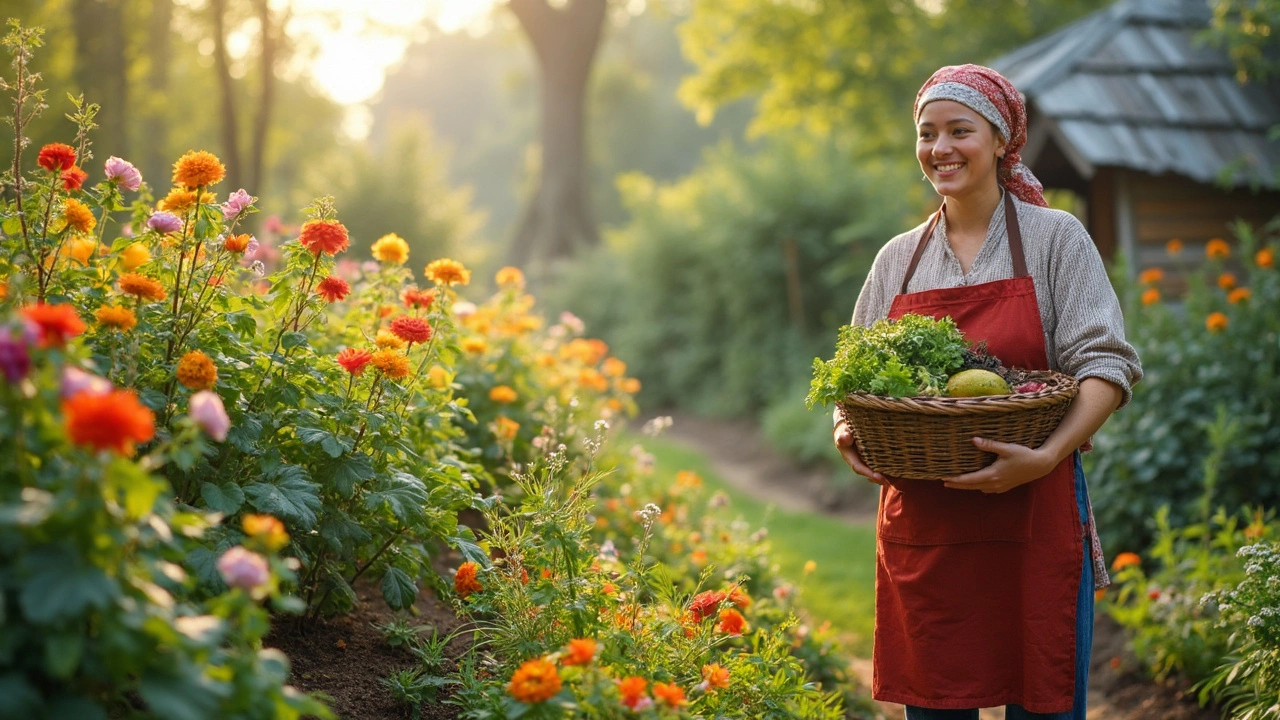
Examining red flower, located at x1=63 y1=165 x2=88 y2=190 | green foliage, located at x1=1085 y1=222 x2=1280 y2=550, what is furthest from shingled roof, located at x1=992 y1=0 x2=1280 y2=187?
red flower, located at x1=63 y1=165 x2=88 y2=190

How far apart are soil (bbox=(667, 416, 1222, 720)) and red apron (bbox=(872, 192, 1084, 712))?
66.9 inches

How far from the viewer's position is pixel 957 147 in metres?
2.32

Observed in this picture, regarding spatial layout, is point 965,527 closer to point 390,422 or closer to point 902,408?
point 902,408

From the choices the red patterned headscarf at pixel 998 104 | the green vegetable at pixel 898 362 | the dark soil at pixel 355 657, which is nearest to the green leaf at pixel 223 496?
the dark soil at pixel 355 657

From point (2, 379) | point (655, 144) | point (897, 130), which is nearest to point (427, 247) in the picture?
point (897, 130)

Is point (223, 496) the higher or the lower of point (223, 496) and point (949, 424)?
the lower

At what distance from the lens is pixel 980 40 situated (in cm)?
1352

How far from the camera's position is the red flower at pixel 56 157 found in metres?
2.21

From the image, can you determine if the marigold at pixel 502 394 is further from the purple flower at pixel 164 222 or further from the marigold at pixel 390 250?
the purple flower at pixel 164 222

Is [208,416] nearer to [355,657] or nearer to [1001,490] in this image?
[355,657]

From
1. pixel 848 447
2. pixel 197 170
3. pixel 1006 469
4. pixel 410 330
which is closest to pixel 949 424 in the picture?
pixel 1006 469

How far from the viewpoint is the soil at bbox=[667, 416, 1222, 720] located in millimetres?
3781

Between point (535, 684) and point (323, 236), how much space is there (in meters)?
1.23

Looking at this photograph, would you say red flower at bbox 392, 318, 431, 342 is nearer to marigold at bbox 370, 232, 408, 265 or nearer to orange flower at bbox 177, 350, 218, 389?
marigold at bbox 370, 232, 408, 265
